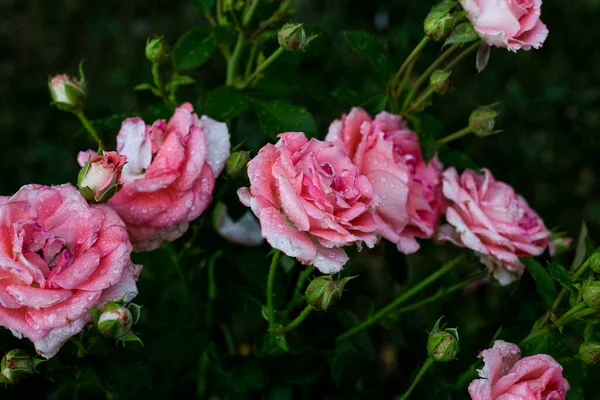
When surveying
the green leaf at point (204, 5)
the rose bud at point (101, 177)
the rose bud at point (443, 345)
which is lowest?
the rose bud at point (443, 345)

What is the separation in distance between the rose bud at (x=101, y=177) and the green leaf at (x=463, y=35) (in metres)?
0.43

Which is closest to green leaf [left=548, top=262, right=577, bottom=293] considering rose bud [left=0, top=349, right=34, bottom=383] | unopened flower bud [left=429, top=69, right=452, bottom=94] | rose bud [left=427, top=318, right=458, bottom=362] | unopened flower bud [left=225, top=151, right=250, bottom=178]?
rose bud [left=427, top=318, right=458, bottom=362]

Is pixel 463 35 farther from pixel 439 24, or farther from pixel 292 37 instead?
pixel 292 37

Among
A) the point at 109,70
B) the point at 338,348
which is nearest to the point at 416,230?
the point at 338,348

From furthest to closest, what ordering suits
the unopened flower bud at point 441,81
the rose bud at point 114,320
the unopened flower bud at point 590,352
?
the unopened flower bud at point 441,81, the unopened flower bud at point 590,352, the rose bud at point 114,320

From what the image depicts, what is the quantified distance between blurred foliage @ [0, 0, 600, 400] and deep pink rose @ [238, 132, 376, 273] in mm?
147

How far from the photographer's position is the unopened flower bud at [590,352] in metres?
0.78

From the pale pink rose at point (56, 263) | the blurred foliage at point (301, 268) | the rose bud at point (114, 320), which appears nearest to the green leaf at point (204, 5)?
the blurred foliage at point (301, 268)

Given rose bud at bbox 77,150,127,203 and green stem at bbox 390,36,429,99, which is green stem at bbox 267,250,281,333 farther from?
green stem at bbox 390,36,429,99

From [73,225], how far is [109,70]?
68.4 inches

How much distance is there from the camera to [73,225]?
72cm

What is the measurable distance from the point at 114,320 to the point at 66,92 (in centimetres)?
33

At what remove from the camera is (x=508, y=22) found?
0.85m

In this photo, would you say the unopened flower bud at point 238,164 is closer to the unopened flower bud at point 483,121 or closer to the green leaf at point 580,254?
the unopened flower bud at point 483,121
